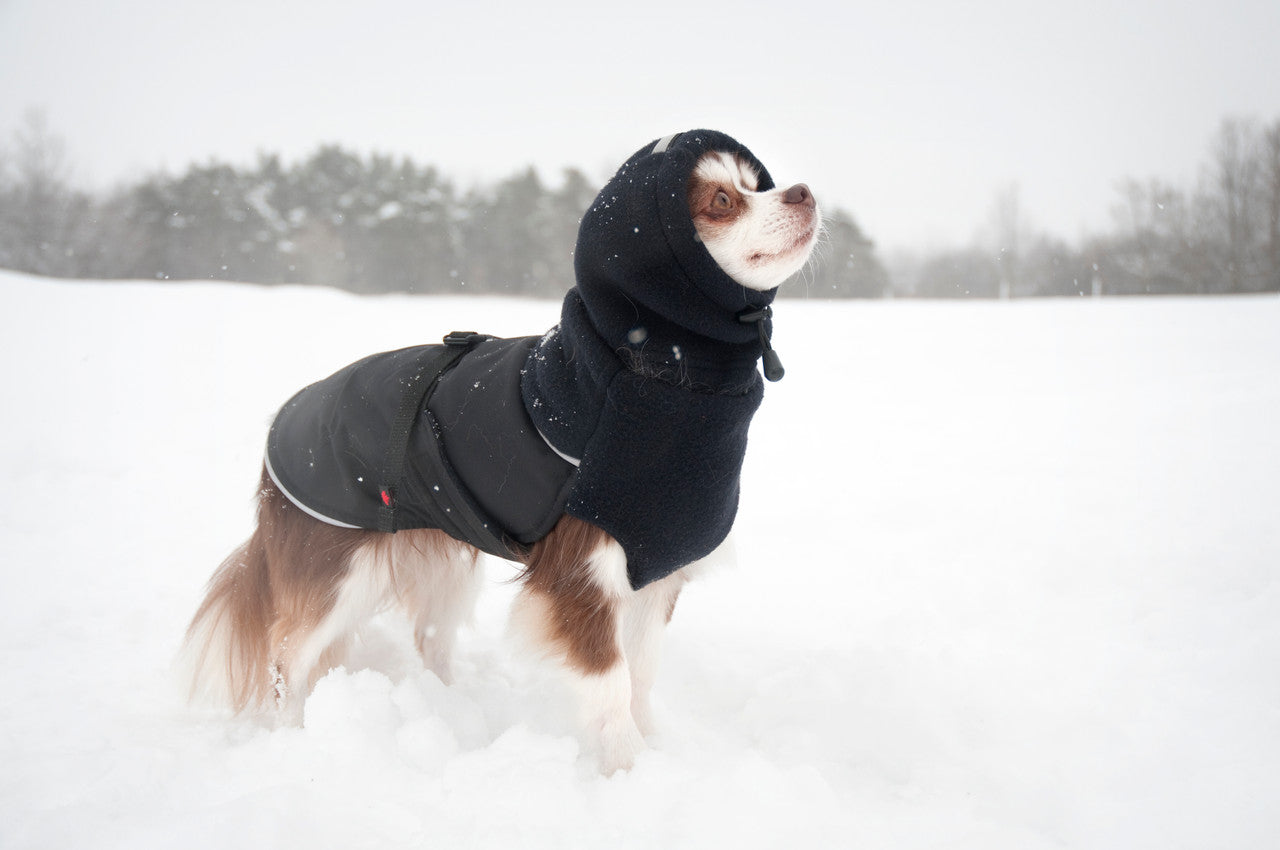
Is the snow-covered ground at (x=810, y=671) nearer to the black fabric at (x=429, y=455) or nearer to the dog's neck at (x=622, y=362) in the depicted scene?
the black fabric at (x=429, y=455)

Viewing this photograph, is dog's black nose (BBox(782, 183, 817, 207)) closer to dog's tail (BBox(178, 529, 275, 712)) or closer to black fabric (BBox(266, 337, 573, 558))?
black fabric (BBox(266, 337, 573, 558))

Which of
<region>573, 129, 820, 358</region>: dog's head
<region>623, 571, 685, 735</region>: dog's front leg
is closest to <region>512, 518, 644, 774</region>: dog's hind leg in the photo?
<region>623, 571, 685, 735</region>: dog's front leg

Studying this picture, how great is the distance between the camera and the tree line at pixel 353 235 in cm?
2073

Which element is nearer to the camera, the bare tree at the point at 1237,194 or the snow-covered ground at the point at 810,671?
the snow-covered ground at the point at 810,671

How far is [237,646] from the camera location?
8.69 ft

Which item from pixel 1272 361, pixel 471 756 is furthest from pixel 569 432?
pixel 1272 361

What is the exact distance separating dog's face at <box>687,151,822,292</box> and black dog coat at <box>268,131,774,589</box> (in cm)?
7

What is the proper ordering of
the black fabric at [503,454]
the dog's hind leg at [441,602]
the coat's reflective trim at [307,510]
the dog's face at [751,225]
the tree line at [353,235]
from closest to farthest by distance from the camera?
1. the dog's face at [751,225]
2. the black fabric at [503,454]
3. the coat's reflective trim at [307,510]
4. the dog's hind leg at [441,602]
5. the tree line at [353,235]

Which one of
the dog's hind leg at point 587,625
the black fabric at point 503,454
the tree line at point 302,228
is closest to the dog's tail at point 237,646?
the black fabric at point 503,454

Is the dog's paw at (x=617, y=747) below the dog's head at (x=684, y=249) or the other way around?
below

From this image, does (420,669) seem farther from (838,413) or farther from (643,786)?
(838,413)

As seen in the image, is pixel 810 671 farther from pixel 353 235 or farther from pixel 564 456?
pixel 353 235

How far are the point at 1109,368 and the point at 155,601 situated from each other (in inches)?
390

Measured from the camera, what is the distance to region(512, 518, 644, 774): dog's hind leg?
2.18 metres
